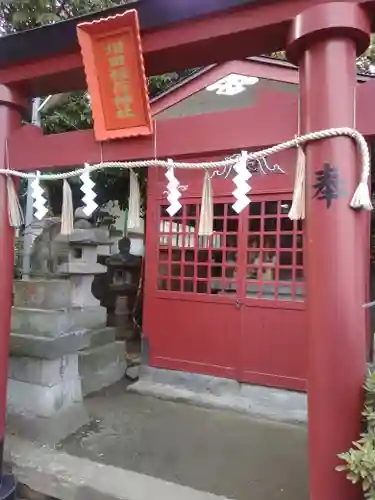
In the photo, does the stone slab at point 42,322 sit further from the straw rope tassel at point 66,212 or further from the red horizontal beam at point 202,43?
the red horizontal beam at point 202,43

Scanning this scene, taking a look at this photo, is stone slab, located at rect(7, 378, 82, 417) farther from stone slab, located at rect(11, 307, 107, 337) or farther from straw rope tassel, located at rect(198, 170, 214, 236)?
straw rope tassel, located at rect(198, 170, 214, 236)

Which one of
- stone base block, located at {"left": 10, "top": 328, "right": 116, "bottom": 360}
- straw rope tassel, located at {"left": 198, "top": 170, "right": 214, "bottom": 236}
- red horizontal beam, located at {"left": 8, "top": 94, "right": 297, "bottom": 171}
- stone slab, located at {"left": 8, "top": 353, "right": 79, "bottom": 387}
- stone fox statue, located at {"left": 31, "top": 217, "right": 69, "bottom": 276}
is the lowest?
stone slab, located at {"left": 8, "top": 353, "right": 79, "bottom": 387}

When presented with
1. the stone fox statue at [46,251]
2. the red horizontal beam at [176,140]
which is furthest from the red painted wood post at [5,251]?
the stone fox statue at [46,251]

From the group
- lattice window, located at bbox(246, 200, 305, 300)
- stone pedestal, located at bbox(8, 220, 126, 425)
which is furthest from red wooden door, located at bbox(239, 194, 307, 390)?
stone pedestal, located at bbox(8, 220, 126, 425)

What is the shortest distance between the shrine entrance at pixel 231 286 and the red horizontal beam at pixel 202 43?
2.62 meters

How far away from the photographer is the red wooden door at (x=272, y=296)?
5.72 m

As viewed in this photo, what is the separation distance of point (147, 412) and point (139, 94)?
4.08 m

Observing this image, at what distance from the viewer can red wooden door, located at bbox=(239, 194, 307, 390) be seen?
18.8 ft

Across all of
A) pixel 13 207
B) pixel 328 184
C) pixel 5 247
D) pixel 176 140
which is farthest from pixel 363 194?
pixel 5 247

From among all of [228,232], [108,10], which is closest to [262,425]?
[228,232]

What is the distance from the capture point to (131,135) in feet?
10.1

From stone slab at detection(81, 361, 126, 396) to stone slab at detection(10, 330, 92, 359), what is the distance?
1.03m

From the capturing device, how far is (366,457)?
2135 millimetres

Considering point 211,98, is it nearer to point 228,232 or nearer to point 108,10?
point 228,232
